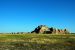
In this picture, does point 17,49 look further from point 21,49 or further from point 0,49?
point 0,49

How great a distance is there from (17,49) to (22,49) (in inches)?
36.0

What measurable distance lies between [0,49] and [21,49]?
376cm

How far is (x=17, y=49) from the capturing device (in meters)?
34.7

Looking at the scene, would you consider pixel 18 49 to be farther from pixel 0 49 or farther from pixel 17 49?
pixel 0 49

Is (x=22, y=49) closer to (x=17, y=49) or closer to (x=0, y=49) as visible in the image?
(x=17, y=49)

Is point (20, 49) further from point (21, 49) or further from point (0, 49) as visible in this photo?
point (0, 49)

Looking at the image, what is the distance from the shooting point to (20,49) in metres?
34.7

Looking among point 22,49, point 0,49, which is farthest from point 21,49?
point 0,49

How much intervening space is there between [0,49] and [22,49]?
3943mm

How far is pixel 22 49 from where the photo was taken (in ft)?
114

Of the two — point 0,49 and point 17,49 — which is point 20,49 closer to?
point 17,49

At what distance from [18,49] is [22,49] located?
733mm

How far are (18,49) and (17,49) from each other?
0.18 meters

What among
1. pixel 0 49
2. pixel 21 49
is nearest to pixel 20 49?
pixel 21 49
